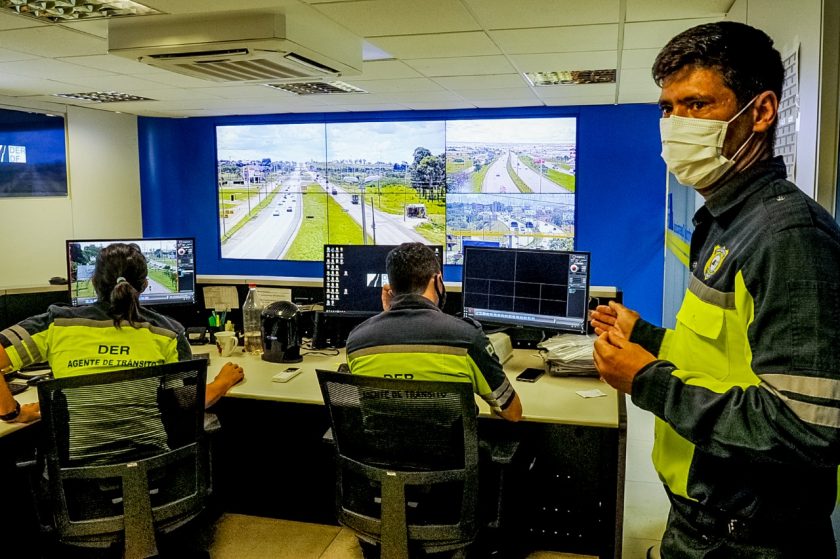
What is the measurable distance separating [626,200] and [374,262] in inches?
149

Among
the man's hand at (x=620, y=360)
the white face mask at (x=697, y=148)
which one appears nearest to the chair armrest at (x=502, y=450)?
the man's hand at (x=620, y=360)

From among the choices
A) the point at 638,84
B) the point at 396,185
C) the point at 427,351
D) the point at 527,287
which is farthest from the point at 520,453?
the point at 396,185

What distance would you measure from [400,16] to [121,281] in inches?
71.1

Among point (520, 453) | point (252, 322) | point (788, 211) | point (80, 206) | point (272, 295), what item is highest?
point (80, 206)

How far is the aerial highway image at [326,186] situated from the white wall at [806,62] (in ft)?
15.3

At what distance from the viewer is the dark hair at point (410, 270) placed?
235 cm

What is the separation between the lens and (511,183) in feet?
22.0

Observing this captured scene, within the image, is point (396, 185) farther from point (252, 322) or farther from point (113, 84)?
point (252, 322)

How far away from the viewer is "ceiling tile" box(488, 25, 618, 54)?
3641 millimetres

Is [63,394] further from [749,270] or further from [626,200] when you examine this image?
[626,200]

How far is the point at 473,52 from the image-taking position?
4.16m

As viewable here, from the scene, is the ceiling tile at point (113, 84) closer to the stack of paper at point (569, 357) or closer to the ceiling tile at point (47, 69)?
the ceiling tile at point (47, 69)

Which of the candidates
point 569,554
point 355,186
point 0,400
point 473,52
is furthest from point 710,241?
point 355,186

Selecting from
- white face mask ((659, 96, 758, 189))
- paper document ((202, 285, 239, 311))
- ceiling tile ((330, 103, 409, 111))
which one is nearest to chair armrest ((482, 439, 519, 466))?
white face mask ((659, 96, 758, 189))
